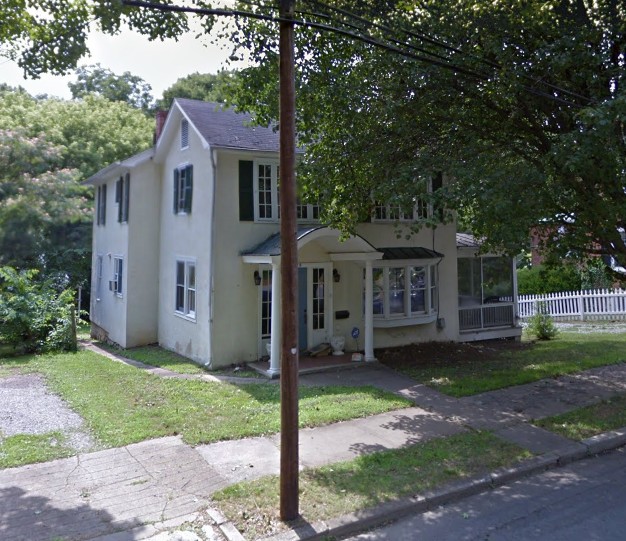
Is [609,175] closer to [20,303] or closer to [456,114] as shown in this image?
[456,114]

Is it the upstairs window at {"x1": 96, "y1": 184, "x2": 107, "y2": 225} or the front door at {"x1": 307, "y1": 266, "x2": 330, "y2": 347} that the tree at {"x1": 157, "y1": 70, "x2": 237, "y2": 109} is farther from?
the front door at {"x1": 307, "y1": 266, "x2": 330, "y2": 347}

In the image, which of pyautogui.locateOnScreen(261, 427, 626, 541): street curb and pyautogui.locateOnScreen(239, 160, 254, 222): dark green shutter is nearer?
pyautogui.locateOnScreen(261, 427, 626, 541): street curb

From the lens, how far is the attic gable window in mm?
14297

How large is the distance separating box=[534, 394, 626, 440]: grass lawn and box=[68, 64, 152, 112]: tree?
1697 inches

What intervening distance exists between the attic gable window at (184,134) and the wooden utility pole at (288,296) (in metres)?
9.22

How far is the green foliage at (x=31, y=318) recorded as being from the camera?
14.8 meters

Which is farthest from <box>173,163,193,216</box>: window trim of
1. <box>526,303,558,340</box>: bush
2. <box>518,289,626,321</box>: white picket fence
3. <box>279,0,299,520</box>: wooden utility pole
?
<box>518,289,626,321</box>: white picket fence

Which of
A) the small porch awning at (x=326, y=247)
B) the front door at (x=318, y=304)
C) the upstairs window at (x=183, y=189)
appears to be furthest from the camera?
the upstairs window at (x=183, y=189)

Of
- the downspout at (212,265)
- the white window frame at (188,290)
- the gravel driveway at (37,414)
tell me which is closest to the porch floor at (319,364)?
the downspout at (212,265)

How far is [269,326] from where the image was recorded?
1327 centimetres

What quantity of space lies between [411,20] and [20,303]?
12.3 meters

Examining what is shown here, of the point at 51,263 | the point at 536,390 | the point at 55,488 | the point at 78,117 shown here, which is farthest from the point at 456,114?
the point at 78,117

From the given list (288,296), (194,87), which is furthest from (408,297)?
(194,87)

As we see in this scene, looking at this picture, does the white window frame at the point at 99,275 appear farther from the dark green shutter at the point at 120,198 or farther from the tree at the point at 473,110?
the tree at the point at 473,110
